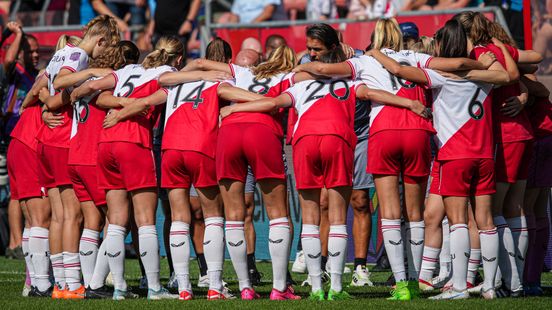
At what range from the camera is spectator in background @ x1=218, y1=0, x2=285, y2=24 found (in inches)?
642

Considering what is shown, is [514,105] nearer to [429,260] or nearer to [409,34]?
[429,260]

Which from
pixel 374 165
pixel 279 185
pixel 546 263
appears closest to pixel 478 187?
pixel 374 165

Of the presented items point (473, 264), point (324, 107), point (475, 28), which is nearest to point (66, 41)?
point (324, 107)

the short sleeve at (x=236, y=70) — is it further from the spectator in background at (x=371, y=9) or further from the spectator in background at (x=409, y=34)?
the spectator in background at (x=371, y=9)

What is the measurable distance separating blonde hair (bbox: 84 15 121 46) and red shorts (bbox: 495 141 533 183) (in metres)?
3.67

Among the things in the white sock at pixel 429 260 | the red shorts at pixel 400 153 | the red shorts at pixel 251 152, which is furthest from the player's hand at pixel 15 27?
the white sock at pixel 429 260

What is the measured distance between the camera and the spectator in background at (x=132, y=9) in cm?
1800

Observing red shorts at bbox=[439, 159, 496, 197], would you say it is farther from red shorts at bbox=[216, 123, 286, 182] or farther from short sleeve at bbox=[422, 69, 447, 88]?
red shorts at bbox=[216, 123, 286, 182]

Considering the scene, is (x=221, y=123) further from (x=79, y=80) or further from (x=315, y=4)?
(x=315, y=4)

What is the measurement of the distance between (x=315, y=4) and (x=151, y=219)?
25.7 ft

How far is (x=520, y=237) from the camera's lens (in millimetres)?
9258

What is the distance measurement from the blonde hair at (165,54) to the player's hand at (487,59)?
8.82 ft

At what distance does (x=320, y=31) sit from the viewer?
29.0 ft

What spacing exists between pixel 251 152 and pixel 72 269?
221cm
